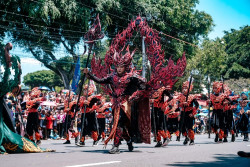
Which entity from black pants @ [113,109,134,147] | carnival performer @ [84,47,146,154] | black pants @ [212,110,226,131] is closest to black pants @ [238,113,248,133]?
black pants @ [212,110,226,131]

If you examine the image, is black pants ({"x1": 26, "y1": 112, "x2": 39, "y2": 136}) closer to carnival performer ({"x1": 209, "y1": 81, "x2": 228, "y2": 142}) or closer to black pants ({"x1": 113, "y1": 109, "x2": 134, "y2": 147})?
black pants ({"x1": 113, "y1": 109, "x2": 134, "y2": 147})

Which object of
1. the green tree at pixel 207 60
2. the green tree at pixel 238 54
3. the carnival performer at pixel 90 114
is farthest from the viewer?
the green tree at pixel 238 54

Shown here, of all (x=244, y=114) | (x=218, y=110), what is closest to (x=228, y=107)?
(x=218, y=110)

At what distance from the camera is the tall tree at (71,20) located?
23172 mm

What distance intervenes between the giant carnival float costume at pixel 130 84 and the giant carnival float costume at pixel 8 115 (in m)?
2.00

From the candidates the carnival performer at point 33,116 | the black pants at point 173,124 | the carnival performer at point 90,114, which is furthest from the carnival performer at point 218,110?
the carnival performer at point 33,116

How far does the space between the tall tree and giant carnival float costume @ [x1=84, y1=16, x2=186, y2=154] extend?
13507 millimetres

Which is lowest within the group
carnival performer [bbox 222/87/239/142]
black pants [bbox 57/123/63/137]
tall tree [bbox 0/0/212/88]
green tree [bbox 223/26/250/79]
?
black pants [bbox 57/123/63/137]

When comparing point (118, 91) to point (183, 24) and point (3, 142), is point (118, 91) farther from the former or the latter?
point (183, 24)

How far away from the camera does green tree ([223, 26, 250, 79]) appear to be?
55759mm

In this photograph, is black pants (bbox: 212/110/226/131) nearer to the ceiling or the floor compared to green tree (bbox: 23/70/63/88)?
nearer to the floor

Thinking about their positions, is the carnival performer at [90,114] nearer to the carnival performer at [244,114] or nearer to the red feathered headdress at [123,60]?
the red feathered headdress at [123,60]

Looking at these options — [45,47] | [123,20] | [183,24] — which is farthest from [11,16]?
[183,24]

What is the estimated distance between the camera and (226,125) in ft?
48.0
